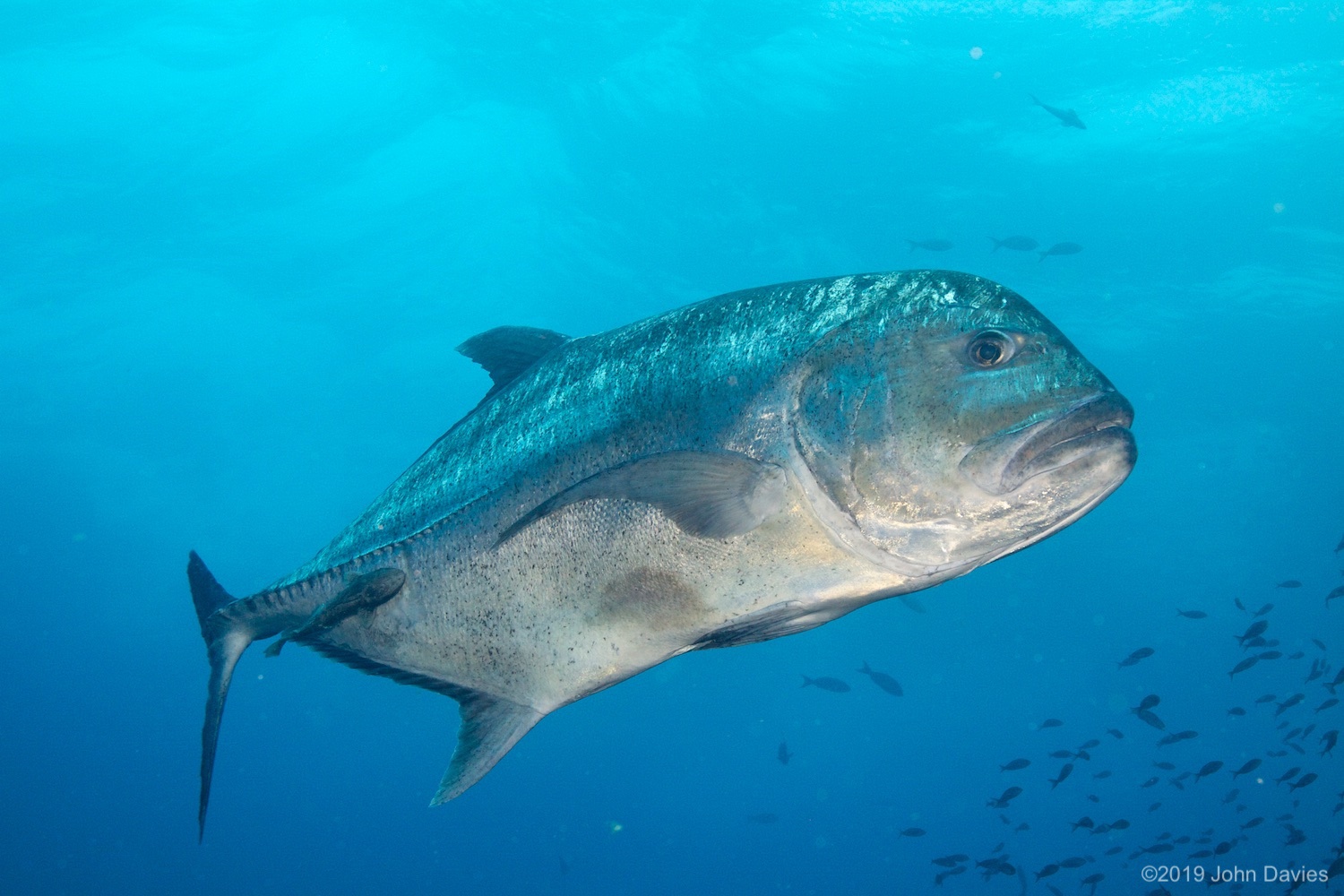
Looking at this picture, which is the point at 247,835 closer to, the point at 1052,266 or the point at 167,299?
the point at 167,299

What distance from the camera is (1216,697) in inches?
3474

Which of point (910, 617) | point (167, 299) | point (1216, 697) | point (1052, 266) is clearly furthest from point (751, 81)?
point (1216, 697)

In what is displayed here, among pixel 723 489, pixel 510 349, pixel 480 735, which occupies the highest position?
pixel 510 349

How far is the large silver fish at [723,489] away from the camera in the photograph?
1719mm

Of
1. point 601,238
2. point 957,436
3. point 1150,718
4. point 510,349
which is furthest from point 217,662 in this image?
point 601,238

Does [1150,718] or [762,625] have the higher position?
[762,625]

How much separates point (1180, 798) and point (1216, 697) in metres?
13.5

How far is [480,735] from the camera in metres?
2.35

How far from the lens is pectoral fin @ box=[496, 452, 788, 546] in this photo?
1.82 m

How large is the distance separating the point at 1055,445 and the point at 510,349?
6.98 feet

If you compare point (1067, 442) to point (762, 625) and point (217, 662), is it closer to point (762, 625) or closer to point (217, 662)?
point (762, 625)

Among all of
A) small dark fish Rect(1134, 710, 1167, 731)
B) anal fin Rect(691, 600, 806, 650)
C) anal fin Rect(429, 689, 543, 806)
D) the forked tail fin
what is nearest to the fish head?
anal fin Rect(691, 600, 806, 650)

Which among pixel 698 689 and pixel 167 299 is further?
pixel 698 689

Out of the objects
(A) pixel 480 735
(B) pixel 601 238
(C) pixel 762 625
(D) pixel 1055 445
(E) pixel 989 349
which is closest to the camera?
(D) pixel 1055 445
